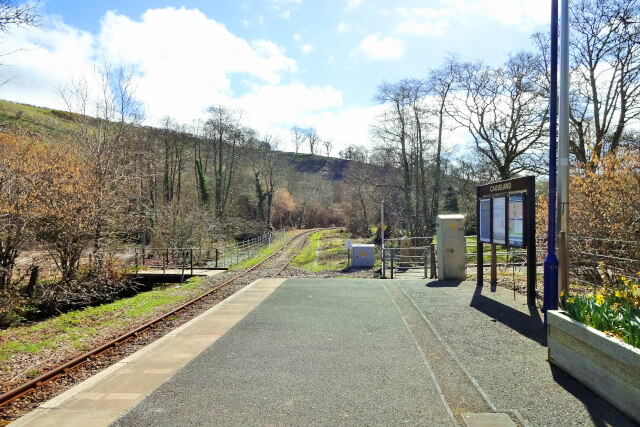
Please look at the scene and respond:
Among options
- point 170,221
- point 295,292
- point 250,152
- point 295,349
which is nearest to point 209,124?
point 250,152

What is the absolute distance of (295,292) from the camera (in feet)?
37.4

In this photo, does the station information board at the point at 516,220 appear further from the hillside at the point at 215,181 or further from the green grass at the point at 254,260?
the green grass at the point at 254,260

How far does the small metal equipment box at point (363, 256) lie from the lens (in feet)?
76.8

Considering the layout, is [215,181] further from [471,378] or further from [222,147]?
[471,378]

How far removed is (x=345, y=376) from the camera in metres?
5.09

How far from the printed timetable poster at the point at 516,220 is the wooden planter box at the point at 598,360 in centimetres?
375

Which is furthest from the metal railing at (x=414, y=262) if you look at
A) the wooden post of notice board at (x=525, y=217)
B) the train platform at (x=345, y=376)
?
the train platform at (x=345, y=376)

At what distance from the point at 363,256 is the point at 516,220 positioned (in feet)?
48.7

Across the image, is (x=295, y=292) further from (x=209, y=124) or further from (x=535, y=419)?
(x=209, y=124)

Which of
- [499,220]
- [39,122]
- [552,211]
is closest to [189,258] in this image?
[499,220]

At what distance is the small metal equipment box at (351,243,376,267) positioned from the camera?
23406mm

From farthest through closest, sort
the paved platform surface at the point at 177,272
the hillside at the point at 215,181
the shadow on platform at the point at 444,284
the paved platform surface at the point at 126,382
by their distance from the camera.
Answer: the hillside at the point at 215,181 < the paved platform surface at the point at 177,272 < the shadow on platform at the point at 444,284 < the paved platform surface at the point at 126,382

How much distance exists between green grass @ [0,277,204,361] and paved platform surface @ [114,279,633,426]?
3522mm

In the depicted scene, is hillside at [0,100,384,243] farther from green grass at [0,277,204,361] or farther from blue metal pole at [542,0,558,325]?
blue metal pole at [542,0,558,325]
